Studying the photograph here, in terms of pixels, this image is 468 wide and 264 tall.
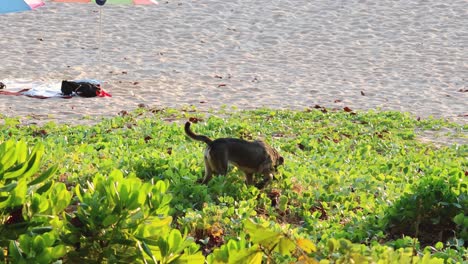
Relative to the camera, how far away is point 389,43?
17.5m

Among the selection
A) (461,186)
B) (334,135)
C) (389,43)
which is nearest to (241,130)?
(334,135)

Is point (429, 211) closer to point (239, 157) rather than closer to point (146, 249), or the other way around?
point (239, 157)

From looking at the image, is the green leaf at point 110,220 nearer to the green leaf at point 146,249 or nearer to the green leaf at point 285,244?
the green leaf at point 146,249

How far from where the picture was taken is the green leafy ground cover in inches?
106

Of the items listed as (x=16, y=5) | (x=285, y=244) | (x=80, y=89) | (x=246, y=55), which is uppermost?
(x=285, y=244)

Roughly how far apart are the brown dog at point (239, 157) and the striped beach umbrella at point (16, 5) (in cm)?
617

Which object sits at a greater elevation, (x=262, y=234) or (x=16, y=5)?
(x=262, y=234)

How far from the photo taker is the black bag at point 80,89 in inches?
500

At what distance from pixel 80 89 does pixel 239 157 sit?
6.58m

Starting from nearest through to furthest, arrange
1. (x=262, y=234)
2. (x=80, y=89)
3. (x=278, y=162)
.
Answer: (x=262, y=234) < (x=278, y=162) < (x=80, y=89)

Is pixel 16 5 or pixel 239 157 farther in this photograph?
pixel 16 5

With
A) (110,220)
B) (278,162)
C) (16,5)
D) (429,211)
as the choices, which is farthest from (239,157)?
(16,5)

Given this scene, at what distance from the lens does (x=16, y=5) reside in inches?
483

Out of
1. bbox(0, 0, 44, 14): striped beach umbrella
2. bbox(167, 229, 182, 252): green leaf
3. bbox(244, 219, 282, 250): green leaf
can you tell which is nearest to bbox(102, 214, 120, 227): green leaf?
bbox(167, 229, 182, 252): green leaf
